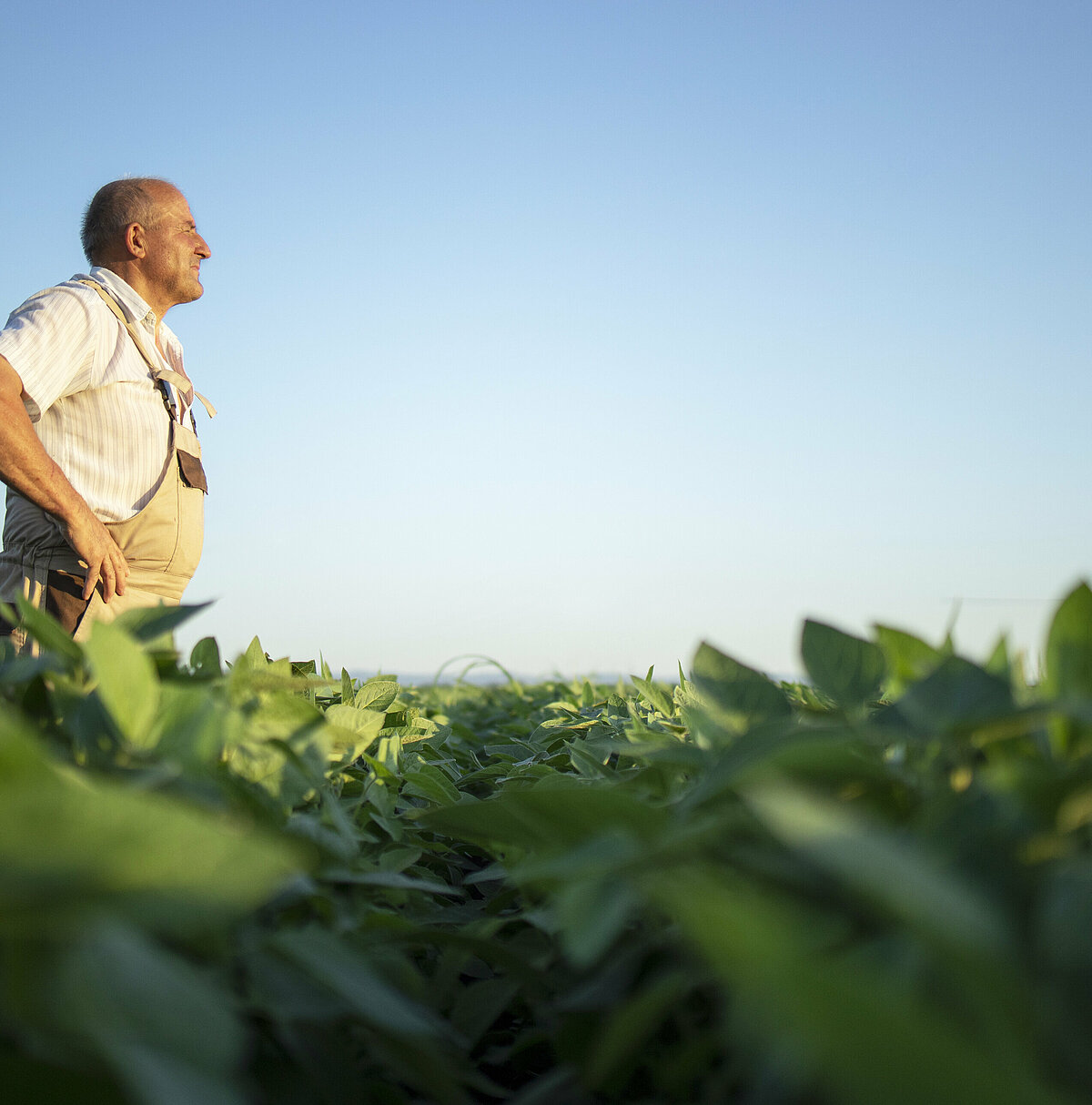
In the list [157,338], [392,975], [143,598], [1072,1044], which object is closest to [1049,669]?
Answer: [1072,1044]

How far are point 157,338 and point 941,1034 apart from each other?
9.87ft

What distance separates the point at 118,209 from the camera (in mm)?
2799

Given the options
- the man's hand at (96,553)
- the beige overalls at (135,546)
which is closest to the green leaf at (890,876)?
the beige overalls at (135,546)

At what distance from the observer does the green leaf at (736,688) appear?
564 millimetres

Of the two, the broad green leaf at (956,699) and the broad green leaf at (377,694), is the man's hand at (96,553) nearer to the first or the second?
the broad green leaf at (377,694)

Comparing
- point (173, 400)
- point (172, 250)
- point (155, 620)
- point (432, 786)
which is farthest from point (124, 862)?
point (172, 250)

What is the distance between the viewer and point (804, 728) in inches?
18.0

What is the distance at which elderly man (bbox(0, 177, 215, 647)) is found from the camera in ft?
6.78

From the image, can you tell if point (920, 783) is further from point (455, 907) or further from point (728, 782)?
point (455, 907)

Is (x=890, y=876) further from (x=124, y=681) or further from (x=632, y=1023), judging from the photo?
(x=124, y=681)

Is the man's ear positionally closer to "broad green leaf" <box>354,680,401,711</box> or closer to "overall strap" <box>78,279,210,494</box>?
"overall strap" <box>78,279,210,494</box>

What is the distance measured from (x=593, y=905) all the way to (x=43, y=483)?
203 cm

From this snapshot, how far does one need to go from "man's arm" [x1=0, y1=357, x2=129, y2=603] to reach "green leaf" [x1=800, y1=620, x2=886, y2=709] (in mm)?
1918

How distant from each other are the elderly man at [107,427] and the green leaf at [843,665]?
1.92 metres
